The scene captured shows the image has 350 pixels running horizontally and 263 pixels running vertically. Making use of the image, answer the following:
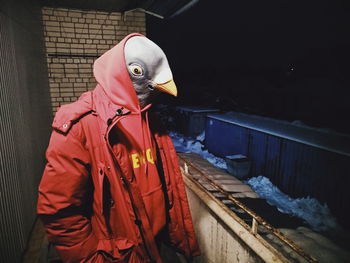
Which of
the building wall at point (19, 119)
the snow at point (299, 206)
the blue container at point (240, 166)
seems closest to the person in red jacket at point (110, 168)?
the building wall at point (19, 119)

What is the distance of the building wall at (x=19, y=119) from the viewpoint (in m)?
2.17

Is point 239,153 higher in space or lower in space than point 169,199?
lower

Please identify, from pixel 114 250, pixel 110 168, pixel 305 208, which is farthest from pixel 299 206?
pixel 110 168

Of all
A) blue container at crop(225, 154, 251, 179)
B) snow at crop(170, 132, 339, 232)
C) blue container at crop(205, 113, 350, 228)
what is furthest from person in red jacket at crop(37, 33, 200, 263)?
blue container at crop(225, 154, 251, 179)

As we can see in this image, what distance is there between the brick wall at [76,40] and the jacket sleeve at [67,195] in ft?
10.3

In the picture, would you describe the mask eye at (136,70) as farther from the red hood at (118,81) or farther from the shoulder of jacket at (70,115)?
the shoulder of jacket at (70,115)

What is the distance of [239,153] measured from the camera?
10.4 meters

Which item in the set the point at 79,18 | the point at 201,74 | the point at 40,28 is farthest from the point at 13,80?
the point at 201,74

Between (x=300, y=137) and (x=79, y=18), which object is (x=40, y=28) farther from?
(x=300, y=137)

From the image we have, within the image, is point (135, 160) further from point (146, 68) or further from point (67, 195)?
point (146, 68)

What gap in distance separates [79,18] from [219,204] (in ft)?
12.6

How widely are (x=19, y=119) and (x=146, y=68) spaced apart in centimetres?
213

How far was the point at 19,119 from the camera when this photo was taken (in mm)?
2609

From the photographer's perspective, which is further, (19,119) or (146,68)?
(19,119)
